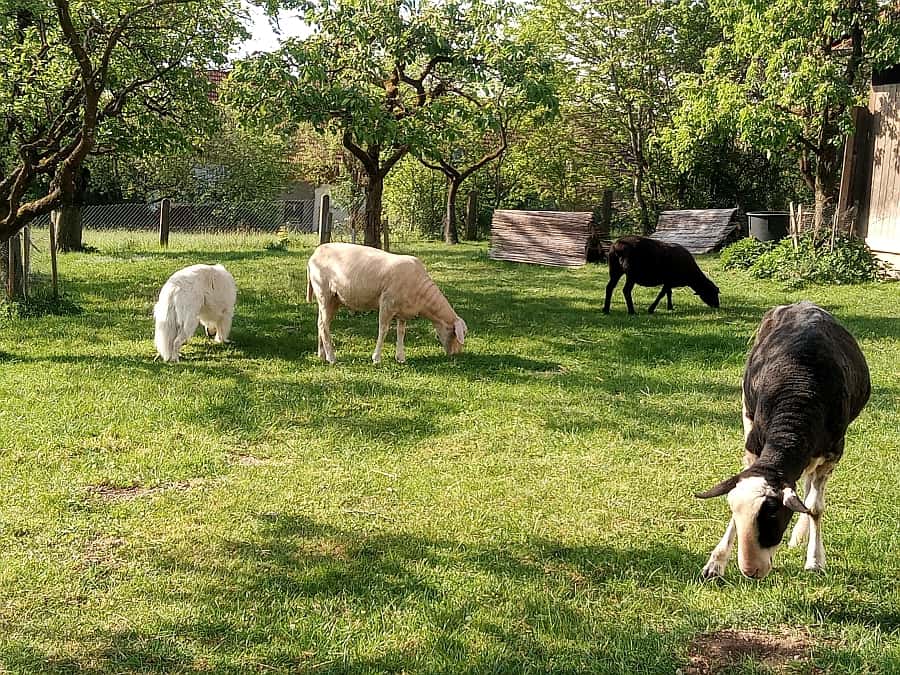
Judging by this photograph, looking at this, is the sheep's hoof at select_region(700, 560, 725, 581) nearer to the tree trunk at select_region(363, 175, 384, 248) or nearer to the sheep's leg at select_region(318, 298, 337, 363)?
the sheep's leg at select_region(318, 298, 337, 363)

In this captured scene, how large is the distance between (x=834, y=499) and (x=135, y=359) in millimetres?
6636

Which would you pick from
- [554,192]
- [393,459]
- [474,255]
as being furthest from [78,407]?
[554,192]

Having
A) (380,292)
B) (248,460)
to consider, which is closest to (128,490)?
(248,460)

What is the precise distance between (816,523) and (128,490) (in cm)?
395

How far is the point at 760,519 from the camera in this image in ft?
11.3

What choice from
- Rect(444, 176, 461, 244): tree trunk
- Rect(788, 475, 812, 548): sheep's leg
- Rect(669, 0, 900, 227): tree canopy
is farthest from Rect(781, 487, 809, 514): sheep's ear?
Rect(444, 176, 461, 244): tree trunk

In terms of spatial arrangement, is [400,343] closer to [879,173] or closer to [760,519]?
[760,519]

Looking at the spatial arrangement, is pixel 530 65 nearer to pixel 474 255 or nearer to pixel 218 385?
pixel 218 385

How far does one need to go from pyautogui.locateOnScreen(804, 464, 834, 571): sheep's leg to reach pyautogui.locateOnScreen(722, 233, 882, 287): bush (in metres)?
11.0

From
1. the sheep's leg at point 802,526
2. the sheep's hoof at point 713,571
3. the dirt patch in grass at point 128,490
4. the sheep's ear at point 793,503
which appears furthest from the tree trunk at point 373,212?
the sheep's ear at point 793,503

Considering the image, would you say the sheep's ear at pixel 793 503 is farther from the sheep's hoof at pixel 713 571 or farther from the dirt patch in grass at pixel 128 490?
the dirt patch in grass at pixel 128 490

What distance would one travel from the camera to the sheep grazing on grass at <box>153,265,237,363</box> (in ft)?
29.1

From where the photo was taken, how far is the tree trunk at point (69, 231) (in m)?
18.8

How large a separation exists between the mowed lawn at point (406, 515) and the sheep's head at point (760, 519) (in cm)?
42
